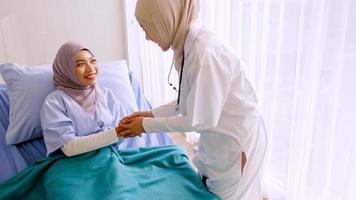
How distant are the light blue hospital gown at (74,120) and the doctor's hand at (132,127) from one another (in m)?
0.29

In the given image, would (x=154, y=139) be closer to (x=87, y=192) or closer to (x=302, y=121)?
(x=87, y=192)

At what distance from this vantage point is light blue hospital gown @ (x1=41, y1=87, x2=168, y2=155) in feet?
4.95

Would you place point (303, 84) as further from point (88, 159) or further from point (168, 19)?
point (88, 159)

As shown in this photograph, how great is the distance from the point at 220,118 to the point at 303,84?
509mm

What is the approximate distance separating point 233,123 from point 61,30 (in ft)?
6.51

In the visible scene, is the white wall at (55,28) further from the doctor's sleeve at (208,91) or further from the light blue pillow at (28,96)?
the doctor's sleeve at (208,91)

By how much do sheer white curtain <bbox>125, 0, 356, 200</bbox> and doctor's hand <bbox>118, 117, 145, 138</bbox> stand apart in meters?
0.54

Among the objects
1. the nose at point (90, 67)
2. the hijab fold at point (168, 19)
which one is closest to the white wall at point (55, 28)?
the nose at point (90, 67)

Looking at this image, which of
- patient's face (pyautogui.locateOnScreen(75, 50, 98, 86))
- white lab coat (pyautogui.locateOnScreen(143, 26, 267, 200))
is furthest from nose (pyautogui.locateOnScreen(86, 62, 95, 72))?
white lab coat (pyautogui.locateOnScreen(143, 26, 267, 200))

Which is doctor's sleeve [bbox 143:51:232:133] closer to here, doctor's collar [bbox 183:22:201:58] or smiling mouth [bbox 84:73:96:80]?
doctor's collar [bbox 183:22:201:58]

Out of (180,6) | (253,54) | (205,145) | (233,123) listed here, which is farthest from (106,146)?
(253,54)

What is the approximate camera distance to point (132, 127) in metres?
1.33

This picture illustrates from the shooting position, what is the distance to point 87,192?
1.28 meters

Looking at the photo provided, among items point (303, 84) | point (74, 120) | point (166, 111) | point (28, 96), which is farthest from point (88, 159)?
point (303, 84)
